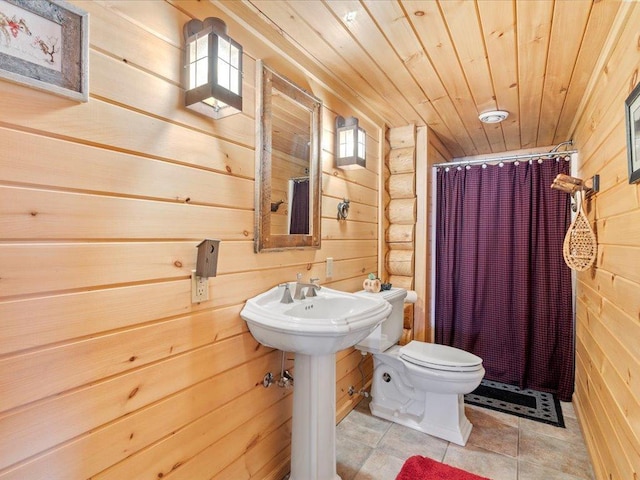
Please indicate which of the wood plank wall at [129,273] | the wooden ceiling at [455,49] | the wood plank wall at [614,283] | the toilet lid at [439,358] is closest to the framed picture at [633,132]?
the wood plank wall at [614,283]

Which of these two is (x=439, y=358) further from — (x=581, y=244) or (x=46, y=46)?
(x=46, y=46)

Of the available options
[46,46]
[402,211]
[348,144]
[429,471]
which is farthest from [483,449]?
[46,46]

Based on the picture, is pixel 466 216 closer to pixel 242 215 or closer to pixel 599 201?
pixel 599 201

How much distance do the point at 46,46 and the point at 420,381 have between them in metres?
2.25

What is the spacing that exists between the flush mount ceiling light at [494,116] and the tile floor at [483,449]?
7.01ft

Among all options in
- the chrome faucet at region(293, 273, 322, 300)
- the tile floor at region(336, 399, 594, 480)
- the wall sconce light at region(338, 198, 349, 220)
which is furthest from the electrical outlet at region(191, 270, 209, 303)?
the tile floor at region(336, 399, 594, 480)

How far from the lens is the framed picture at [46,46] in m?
0.81

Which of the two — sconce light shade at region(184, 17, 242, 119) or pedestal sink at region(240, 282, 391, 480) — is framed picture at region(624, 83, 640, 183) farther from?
sconce light shade at region(184, 17, 242, 119)

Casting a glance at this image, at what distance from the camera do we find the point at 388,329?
7.48ft

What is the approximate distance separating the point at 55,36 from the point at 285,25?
963 mm

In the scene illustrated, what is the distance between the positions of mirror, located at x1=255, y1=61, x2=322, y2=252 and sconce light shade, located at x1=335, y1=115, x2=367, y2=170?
0.21 metres

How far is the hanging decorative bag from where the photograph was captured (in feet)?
5.89

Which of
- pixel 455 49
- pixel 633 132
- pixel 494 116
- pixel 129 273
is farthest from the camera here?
pixel 494 116

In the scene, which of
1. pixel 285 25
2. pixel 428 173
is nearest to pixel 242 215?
pixel 285 25
